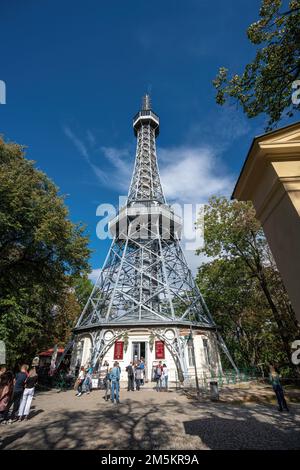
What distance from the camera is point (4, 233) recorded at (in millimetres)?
12281

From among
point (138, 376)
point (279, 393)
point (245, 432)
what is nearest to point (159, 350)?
point (138, 376)

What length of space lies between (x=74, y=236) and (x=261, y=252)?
1313cm

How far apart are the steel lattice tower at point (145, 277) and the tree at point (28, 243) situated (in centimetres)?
492

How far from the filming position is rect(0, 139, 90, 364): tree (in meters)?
11.9

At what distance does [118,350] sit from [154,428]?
35.7 feet

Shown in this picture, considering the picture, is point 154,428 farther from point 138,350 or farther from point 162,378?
point 138,350

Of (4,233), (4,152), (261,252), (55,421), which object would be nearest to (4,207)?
(4,233)

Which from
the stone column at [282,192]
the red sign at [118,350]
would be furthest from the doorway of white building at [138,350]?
the stone column at [282,192]

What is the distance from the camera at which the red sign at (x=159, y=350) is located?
16.0 metres

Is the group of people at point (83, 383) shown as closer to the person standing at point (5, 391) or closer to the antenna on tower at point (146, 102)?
the person standing at point (5, 391)

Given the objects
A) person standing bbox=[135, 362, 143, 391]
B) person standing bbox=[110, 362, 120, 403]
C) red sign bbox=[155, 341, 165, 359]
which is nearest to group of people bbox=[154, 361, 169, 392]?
person standing bbox=[135, 362, 143, 391]

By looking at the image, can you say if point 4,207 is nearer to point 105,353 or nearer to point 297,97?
point 105,353

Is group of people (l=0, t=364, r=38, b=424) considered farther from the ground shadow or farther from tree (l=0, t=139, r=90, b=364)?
tree (l=0, t=139, r=90, b=364)

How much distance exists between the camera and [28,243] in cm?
1306
